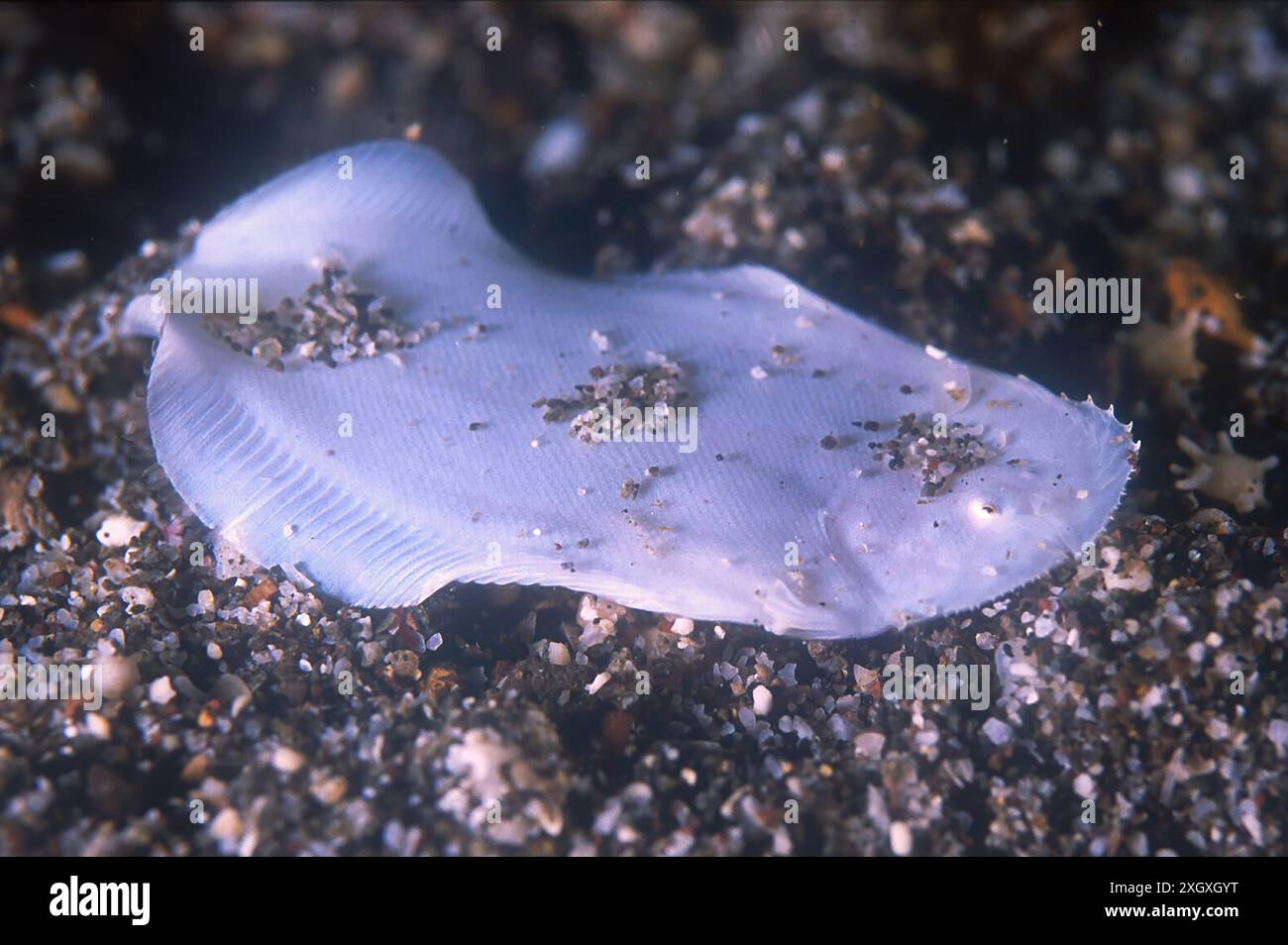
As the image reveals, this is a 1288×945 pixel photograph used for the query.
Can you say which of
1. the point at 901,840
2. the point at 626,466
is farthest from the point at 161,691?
the point at 901,840

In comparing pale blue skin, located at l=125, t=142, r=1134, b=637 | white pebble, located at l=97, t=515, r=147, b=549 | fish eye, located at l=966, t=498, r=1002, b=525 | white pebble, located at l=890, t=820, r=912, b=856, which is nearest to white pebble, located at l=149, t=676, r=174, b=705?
pale blue skin, located at l=125, t=142, r=1134, b=637

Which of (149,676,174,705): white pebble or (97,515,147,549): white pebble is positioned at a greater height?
(97,515,147,549): white pebble

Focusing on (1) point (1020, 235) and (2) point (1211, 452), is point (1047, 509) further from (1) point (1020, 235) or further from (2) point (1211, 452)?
(1) point (1020, 235)

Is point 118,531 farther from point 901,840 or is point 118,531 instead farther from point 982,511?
point 982,511

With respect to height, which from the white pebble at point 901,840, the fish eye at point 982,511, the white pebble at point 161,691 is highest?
the fish eye at point 982,511

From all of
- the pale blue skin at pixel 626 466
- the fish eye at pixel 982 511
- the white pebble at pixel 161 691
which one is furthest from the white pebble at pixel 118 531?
the fish eye at pixel 982 511

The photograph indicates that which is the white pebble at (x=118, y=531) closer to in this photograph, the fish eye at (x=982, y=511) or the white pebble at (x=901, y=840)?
the white pebble at (x=901, y=840)

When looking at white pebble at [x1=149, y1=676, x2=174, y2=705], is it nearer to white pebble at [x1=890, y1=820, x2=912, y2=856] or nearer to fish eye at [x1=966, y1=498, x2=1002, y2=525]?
white pebble at [x1=890, y1=820, x2=912, y2=856]

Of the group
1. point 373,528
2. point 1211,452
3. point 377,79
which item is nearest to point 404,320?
point 373,528

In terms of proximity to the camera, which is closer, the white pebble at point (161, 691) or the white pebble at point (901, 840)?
the white pebble at point (901, 840)
